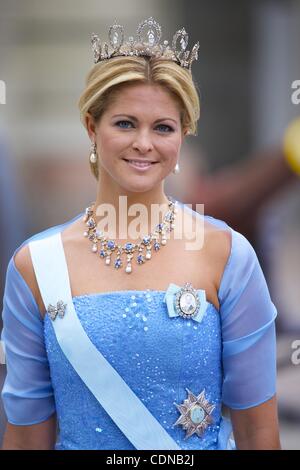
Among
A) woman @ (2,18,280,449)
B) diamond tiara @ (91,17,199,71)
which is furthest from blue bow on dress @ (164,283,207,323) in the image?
diamond tiara @ (91,17,199,71)

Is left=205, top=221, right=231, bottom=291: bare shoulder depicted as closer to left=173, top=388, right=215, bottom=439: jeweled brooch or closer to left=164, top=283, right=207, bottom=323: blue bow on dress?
left=164, top=283, right=207, bottom=323: blue bow on dress

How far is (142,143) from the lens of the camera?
2.06 metres

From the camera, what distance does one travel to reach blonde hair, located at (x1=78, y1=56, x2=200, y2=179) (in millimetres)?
2090

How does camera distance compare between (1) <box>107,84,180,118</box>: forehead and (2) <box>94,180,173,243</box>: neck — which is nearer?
(1) <box>107,84,180,118</box>: forehead

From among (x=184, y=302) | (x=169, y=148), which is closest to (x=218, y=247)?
(x=184, y=302)

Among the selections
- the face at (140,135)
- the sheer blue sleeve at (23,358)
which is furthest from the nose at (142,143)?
the sheer blue sleeve at (23,358)

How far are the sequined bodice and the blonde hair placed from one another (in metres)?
0.44

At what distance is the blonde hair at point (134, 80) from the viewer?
209cm

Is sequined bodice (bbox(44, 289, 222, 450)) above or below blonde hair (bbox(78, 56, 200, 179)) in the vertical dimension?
below

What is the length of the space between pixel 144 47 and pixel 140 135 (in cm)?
22

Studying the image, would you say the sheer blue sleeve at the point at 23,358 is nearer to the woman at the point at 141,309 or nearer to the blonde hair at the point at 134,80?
the woman at the point at 141,309

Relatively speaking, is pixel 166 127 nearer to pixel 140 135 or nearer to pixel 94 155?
pixel 140 135

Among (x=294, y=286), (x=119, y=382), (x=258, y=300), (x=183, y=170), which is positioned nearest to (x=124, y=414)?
(x=119, y=382)

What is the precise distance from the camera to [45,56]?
8.06 metres
